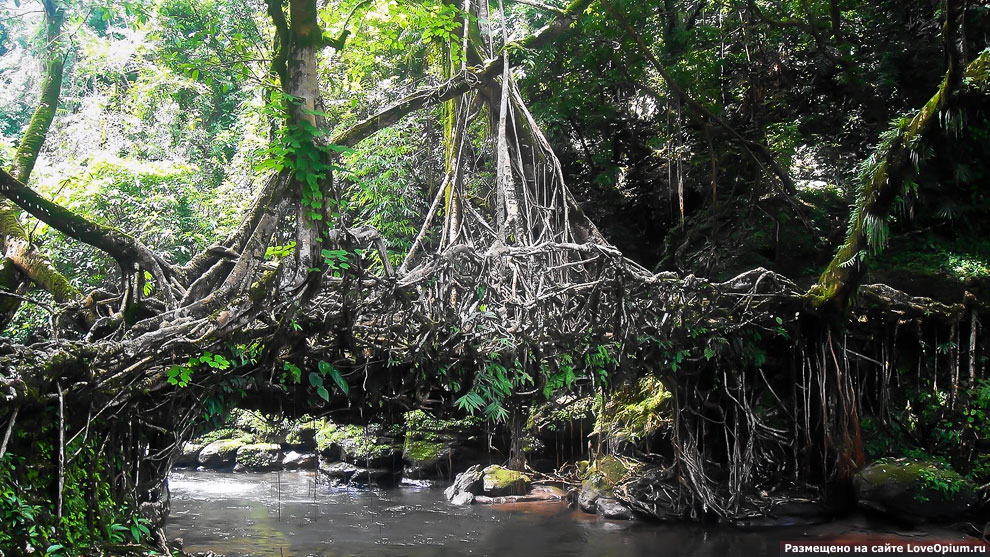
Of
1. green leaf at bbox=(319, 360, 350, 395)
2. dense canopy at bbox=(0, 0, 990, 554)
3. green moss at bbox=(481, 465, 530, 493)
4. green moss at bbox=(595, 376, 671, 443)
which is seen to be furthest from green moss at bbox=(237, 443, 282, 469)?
green leaf at bbox=(319, 360, 350, 395)

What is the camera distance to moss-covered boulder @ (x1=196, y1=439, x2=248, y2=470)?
1389cm

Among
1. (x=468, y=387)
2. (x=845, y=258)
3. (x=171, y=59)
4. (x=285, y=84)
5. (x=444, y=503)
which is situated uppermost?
(x=171, y=59)

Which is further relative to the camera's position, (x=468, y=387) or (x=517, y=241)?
(x=517, y=241)

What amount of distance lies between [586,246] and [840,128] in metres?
6.09

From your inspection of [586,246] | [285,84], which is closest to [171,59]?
[285,84]

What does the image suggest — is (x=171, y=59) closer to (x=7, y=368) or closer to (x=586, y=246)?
(x=7, y=368)

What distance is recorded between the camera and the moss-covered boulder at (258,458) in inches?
539

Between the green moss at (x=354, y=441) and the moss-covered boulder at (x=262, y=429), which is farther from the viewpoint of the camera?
the moss-covered boulder at (x=262, y=429)

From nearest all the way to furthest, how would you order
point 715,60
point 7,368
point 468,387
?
1. point 7,368
2. point 468,387
3. point 715,60

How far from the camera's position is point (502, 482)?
10.4 m

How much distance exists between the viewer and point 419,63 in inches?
455

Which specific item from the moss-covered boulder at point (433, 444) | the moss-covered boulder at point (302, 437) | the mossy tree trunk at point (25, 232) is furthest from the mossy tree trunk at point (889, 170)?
the moss-covered boulder at point (302, 437)

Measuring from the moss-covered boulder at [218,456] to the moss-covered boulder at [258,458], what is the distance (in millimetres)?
174

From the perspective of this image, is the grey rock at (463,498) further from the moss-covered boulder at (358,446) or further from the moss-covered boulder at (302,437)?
the moss-covered boulder at (302,437)
